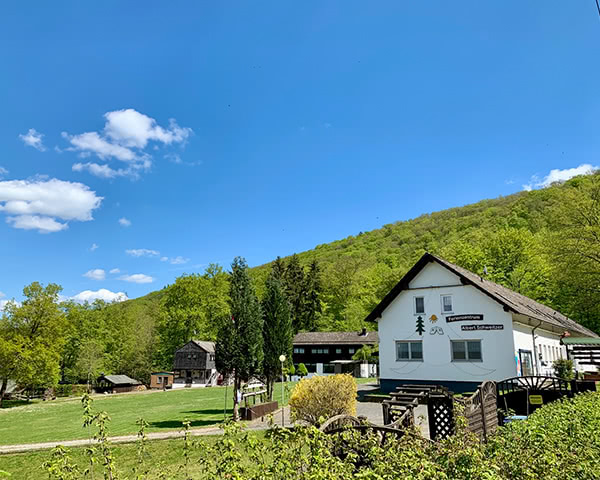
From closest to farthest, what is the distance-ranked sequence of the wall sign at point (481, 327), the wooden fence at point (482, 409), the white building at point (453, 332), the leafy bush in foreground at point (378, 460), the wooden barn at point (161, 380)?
1. the leafy bush in foreground at point (378, 460)
2. the wooden fence at point (482, 409)
3. the white building at point (453, 332)
4. the wall sign at point (481, 327)
5. the wooden barn at point (161, 380)

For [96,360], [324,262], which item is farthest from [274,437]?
[324,262]

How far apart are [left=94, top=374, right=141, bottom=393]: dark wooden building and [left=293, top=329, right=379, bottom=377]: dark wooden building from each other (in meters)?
22.8

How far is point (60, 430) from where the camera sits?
21.9 metres

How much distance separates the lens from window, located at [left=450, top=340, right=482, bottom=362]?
23547mm

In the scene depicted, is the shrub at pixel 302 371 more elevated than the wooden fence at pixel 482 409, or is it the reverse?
the wooden fence at pixel 482 409

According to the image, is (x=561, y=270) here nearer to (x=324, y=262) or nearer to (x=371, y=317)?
(x=371, y=317)

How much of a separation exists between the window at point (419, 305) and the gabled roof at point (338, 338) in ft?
90.8

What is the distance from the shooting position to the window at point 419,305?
25781 millimetres

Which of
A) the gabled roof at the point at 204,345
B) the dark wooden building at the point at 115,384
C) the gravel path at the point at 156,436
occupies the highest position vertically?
the gabled roof at the point at 204,345

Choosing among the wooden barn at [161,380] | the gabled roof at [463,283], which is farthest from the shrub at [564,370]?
the wooden barn at [161,380]

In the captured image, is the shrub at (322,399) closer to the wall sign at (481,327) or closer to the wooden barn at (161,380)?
the wall sign at (481,327)

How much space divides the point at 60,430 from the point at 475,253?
136 feet

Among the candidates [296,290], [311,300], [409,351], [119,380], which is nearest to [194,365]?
[119,380]

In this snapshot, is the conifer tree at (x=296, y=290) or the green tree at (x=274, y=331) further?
the conifer tree at (x=296, y=290)
